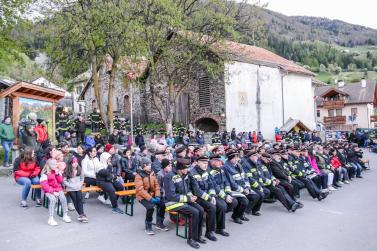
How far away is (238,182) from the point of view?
9.32 meters

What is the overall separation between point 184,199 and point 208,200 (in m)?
0.57

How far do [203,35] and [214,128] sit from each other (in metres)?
8.48

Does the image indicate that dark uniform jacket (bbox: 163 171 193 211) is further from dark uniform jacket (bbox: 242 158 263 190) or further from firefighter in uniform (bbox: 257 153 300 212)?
firefighter in uniform (bbox: 257 153 300 212)

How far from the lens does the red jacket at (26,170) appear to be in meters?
9.34

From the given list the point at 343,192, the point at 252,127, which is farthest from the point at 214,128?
the point at 343,192

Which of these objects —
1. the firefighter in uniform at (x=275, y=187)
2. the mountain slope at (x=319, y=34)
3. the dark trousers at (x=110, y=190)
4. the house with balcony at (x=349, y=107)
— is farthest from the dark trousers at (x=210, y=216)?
the mountain slope at (x=319, y=34)

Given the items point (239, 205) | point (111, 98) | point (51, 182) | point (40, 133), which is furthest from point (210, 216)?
point (111, 98)

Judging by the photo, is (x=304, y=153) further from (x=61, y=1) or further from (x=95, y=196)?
(x=61, y=1)

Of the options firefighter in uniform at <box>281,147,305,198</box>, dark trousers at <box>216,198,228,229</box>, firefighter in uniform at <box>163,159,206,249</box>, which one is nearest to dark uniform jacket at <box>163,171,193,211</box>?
firefighter in uniform at <box>163,159,206,249</box>

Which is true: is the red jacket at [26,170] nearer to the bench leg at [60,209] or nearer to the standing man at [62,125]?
the bench leg at [60,209]

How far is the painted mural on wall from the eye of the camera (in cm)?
1501

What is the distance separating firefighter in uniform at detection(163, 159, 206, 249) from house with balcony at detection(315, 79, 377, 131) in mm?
51412

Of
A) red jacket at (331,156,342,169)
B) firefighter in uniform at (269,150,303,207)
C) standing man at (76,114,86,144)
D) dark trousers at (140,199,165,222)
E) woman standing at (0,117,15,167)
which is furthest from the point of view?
standing man at (76,114,86,144)

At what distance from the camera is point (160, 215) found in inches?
325
